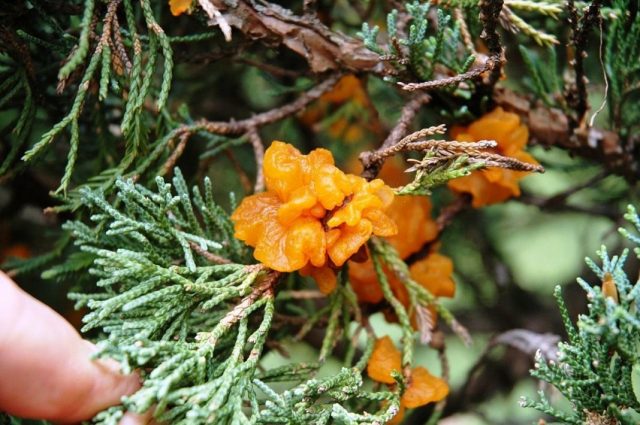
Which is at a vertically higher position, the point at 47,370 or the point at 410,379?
the point at 47,370

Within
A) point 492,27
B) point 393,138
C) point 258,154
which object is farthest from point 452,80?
point 258,154

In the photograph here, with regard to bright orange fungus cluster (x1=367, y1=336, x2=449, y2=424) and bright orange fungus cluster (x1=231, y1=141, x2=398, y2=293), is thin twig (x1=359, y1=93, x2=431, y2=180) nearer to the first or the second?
bright orange fungus cluster (x1=231, y1=141, x2=398, y2=293)

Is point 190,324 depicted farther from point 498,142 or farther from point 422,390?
point 498,142

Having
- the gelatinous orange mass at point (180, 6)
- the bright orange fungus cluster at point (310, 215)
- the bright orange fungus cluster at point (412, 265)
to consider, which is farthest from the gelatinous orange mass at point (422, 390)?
the gelatinous orange mass at point (180, 6)

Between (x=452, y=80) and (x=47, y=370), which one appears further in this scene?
(x=452, y=80)

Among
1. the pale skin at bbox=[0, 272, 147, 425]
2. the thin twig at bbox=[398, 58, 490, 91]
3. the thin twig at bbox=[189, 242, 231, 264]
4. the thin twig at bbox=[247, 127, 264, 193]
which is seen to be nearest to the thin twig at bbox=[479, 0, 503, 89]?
the thin twig at bbox=[398, 58, 490, 91]

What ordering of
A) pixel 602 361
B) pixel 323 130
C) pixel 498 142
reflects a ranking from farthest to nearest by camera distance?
pixel 323 130, pixel 498 142, pixel 602 361
